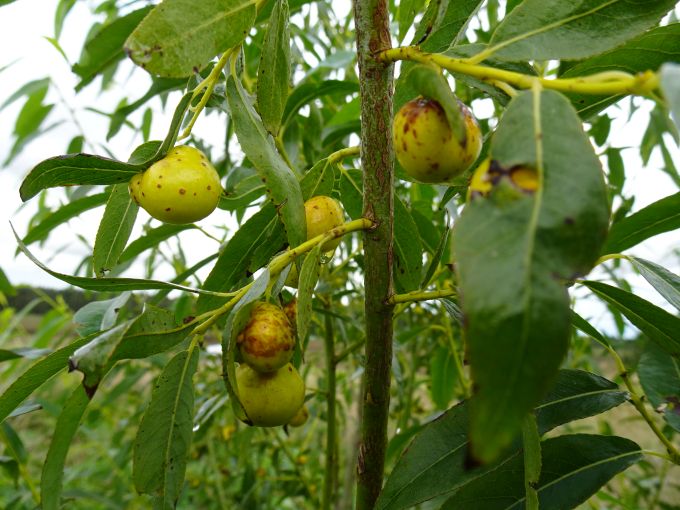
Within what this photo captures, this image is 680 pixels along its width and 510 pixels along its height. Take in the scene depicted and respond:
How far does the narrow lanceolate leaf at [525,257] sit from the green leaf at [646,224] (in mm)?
397

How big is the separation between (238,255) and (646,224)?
0.47 meters

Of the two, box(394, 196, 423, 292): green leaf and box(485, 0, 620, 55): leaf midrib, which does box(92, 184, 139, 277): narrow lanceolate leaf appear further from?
box(485, 0, 620, 55): leaf midrib

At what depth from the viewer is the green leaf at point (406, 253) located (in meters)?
Answer: 0.70

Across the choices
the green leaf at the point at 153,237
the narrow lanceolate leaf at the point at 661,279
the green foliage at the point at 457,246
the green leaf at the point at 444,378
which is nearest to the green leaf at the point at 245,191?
the green foliage at the point at 457,246

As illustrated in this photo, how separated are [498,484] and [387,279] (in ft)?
0.82

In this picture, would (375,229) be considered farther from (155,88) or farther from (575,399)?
(155,88)

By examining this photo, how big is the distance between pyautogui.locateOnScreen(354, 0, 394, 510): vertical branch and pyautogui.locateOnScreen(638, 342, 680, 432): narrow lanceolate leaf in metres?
0.39

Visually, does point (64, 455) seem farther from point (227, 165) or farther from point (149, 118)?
point (149, 118)

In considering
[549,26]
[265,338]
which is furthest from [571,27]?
[265,338]

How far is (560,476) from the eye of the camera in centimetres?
67

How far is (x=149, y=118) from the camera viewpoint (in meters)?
1.61

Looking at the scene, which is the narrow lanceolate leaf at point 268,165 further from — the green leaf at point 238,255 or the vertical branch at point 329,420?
the vertical branch at point 329,420

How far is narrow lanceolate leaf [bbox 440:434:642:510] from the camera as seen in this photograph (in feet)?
2.08

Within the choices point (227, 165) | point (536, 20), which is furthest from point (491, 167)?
point (227, 165)
